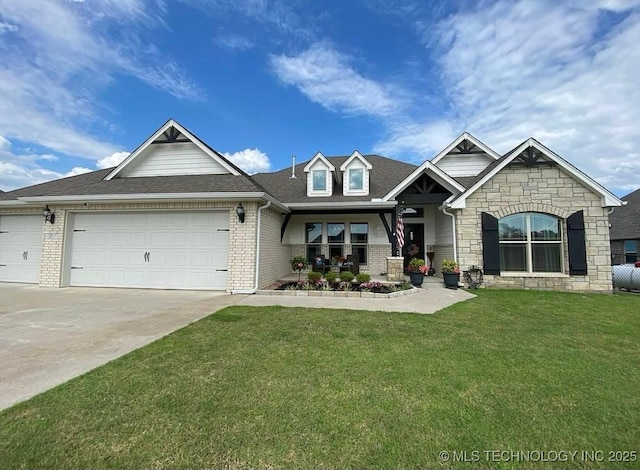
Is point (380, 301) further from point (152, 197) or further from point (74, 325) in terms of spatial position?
point (152, 197)

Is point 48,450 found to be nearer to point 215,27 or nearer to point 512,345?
point 512,345

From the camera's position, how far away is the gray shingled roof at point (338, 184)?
38.5 feet

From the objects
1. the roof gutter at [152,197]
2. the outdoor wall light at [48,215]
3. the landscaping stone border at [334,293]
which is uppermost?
the roof gutter at [152,197]

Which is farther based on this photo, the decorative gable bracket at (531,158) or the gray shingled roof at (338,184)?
the gray shingled roof at (338,184)

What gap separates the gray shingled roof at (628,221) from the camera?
61.1 ft

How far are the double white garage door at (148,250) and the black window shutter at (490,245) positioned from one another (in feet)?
28.2

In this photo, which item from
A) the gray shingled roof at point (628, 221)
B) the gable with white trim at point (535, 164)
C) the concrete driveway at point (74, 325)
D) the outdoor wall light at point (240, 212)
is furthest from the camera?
the gray shingled roof at point (628, 221)

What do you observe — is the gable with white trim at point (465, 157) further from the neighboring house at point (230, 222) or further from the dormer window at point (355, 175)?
the dormer window at point (355, 175)

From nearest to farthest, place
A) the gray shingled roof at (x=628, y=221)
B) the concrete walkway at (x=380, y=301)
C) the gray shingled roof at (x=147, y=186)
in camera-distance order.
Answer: the concrete walkway at (x=380, y=301), the gray shingled roof at (x=147, y=186), the gray shingled roof at (x=628, y=221)

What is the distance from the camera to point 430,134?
15359mm

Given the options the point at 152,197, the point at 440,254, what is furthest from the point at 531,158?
the point at 152,197

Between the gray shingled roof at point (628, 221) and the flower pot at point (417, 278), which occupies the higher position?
the gray shingled roof at point (628, 221)

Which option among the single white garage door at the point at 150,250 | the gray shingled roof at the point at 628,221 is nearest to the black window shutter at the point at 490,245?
the single white garage door at the point at 150,250

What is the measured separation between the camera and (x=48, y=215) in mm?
9461
